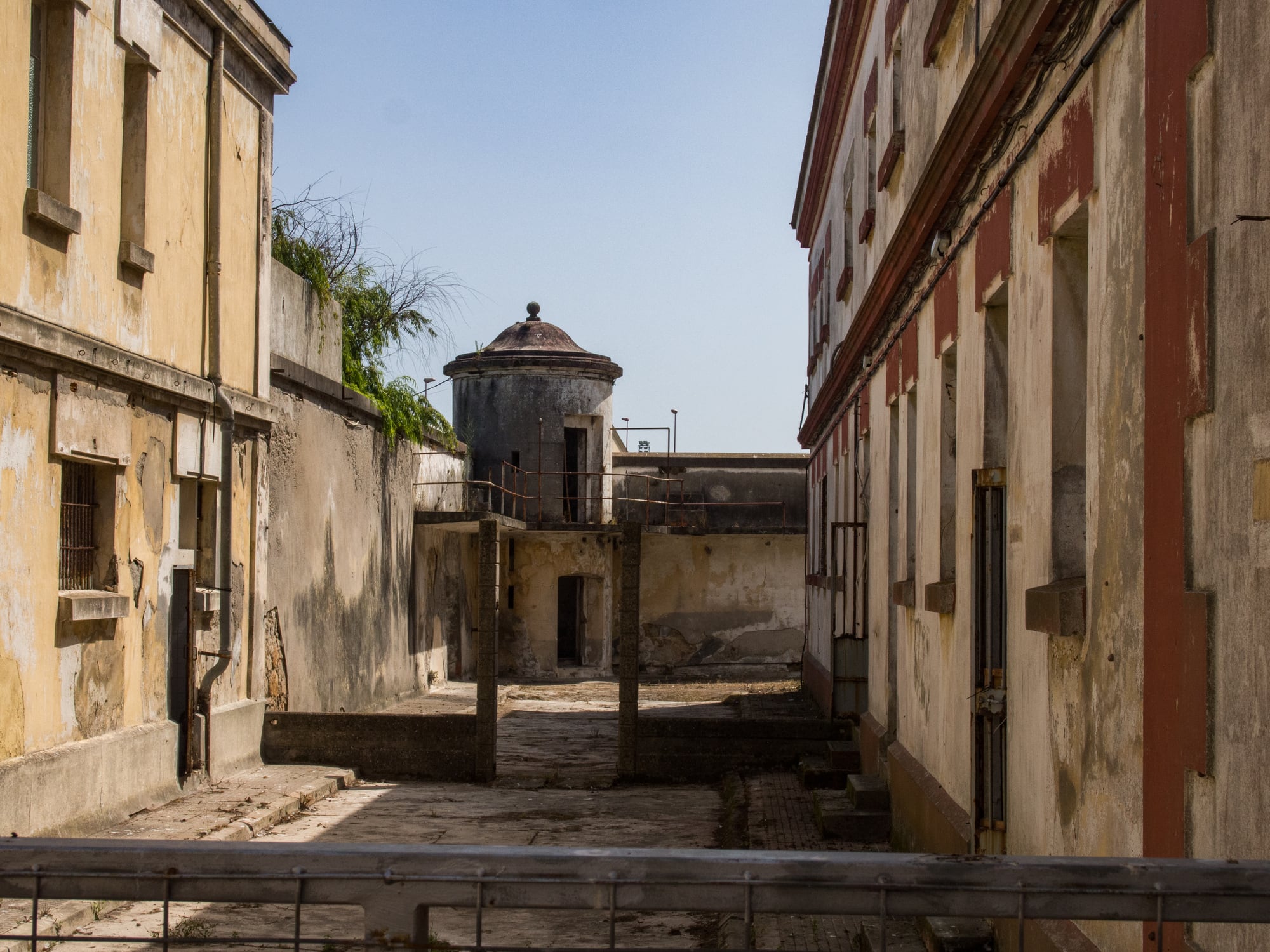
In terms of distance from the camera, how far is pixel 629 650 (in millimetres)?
13289

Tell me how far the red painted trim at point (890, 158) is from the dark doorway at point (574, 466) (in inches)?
658

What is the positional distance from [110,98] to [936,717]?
24.6 feet

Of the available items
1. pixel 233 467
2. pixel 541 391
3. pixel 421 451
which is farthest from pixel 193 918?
pixel 541 391

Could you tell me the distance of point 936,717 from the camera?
8.20m

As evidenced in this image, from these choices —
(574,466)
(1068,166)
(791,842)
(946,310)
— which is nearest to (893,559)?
(791,842)

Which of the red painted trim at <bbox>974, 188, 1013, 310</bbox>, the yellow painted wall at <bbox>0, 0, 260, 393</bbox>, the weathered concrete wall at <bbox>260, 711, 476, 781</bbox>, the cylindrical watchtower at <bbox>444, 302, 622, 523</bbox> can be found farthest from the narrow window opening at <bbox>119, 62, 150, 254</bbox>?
the cylindrical watchtower at <bbox>444, 302, 622, 523</bbox>

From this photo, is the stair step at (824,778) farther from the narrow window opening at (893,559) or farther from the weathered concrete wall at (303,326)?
the weathered concrete wall at (303,326)

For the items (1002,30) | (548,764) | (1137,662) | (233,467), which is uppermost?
(1002,30)

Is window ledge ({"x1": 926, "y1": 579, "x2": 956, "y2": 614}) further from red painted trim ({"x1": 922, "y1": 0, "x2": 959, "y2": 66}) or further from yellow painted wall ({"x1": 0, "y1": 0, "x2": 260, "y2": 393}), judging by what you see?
yellow painted wall ({"x1": 0, "y1": 0, "x2": 260, "y2": 393})

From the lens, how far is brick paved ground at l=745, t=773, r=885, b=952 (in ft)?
22.7

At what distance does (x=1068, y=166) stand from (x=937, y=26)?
Answer: 333cm

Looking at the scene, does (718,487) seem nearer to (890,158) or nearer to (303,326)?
(303,326)

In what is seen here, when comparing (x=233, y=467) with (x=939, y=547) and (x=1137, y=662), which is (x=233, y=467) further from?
(x=1137, y=662)

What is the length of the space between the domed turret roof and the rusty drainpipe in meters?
15.2
